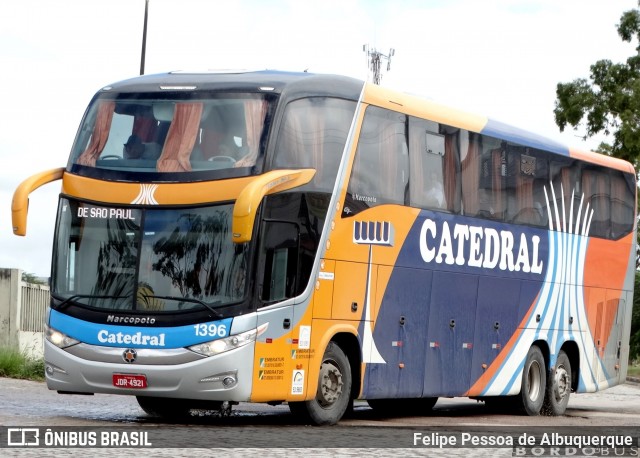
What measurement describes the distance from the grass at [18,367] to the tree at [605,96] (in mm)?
25494

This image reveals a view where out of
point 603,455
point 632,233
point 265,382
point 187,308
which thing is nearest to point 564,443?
point 603,455

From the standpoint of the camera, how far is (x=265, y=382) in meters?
15.9

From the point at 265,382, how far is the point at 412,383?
3.63m

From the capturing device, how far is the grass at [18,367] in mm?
24688

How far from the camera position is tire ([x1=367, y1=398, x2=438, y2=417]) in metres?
21.9

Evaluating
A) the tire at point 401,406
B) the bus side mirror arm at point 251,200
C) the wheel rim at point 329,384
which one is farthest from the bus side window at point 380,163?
the tire at point 401,406

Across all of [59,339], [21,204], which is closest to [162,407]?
[59,339]

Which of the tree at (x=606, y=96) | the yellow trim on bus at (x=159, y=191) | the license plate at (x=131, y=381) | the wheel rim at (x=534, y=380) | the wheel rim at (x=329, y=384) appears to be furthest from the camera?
the tree at (x=606, y=96)

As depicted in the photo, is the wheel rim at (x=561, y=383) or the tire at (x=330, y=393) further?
the wheel rim at (x=561, y=383)

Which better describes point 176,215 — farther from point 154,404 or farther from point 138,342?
point 154,404

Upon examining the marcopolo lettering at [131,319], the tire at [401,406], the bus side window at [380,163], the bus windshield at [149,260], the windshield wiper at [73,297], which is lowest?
the tire at [401,406]

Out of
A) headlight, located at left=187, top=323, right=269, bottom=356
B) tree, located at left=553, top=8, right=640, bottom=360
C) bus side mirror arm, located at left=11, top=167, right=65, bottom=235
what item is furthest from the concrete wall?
tree, located at left=553, top=8, right=640, bottom=360

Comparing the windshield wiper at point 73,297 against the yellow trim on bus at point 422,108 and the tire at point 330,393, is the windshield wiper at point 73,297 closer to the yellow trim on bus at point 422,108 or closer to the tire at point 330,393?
the tire at point 330,393

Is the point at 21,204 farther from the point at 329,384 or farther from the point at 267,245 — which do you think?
the point at 329,384
